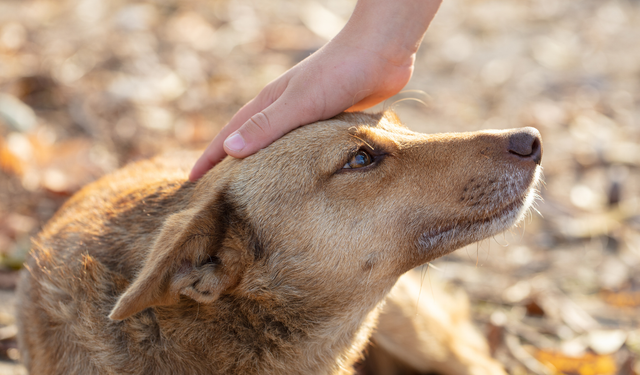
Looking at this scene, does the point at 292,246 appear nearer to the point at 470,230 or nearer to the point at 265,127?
the point at 265,127

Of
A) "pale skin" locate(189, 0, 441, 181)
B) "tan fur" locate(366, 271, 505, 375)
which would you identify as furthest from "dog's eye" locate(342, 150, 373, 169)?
"tan fur" locate(366, 271, 505, 375)

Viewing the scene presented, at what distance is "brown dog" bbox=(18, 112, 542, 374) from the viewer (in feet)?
8.88

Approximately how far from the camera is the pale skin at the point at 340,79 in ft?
9.39

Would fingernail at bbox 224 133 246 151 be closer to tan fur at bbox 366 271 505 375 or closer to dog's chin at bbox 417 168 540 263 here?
dog's chin at bbox 417 168 540 263

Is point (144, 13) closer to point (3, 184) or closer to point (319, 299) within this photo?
point (3, 184)

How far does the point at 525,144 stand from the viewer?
2.73 m

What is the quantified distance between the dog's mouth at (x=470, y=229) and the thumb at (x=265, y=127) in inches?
35.5

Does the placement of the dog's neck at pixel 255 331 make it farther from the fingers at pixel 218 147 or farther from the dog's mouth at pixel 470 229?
the fingers at pixel 218 147

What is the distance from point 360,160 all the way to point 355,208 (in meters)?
0.25

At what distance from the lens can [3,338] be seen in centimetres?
383

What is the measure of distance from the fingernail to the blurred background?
1.41 m

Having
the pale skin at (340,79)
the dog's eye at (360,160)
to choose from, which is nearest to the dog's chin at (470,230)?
the dog's eye at (360,160)

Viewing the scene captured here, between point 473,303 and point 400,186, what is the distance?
7.44ft

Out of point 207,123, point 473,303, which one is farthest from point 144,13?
point 473,303
